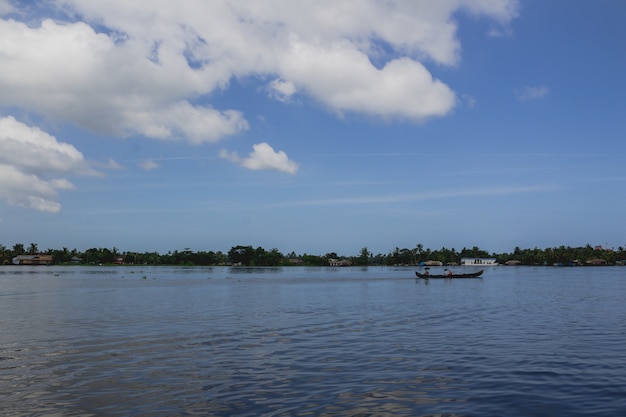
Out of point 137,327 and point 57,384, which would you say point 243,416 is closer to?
point 57,384

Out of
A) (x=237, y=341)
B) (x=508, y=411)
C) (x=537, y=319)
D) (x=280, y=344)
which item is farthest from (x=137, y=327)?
(x=537, y=319)

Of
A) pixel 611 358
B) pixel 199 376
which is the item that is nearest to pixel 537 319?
pixel 611 358

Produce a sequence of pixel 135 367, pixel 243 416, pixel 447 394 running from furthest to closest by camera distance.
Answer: pixel 135 367, pixel 447 394, pixel 243 416

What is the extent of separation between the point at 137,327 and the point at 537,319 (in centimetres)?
2999

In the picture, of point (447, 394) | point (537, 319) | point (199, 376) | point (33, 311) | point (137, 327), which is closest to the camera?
point (447, 394)

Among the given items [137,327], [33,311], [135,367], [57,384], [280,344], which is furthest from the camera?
[33,311]

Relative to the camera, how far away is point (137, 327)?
34.8 m

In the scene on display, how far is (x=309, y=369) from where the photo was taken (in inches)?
831

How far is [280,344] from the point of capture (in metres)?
27.8

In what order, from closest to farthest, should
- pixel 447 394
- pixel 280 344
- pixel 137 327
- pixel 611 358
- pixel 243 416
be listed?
pixel 243 416 < pixel 447 394 < pixel 611 358 < pixel 280 344 < pixel 137 327

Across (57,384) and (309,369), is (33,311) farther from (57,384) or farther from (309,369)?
(309,369)

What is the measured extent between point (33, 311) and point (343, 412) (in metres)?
41.1

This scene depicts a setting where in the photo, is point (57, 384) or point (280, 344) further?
point (280, 344)

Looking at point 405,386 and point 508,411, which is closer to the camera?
point 508,411
